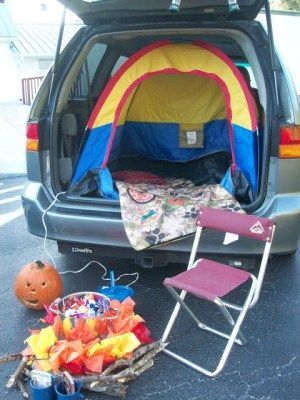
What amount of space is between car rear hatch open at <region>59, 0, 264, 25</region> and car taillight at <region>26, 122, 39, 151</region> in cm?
83

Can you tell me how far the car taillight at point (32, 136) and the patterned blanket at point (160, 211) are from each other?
0.68m

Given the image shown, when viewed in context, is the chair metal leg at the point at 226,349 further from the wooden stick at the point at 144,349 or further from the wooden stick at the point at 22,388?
the wooden stick at the point at 22,388

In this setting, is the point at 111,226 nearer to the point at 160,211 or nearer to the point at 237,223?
the point at 160,211

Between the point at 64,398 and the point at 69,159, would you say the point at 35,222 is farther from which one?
the point at 64,398

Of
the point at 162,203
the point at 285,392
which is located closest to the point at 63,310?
the point at 162,203

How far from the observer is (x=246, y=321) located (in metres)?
3.08

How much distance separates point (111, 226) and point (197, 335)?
0.85m

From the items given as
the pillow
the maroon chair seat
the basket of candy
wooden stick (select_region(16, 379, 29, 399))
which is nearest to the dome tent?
the pillow

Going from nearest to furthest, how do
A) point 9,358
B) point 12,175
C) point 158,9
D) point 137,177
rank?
1. point 9,358
2. point 158,9
3. point 137,177
4. point 12,175

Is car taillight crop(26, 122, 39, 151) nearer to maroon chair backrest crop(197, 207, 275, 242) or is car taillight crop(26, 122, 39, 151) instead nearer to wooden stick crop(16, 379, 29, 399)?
maroon chair backrest crop(197, 207, 275, 242)

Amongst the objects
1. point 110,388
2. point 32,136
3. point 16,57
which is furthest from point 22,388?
point 16,57

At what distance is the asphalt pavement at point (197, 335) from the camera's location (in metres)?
2.42

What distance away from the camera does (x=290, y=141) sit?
9.68 feet

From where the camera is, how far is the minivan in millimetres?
2990
